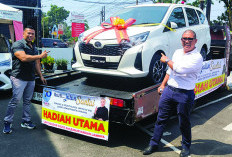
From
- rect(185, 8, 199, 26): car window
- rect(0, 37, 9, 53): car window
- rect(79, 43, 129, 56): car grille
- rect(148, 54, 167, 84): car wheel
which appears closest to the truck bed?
rect(148, 54, 167, 84): car wheel

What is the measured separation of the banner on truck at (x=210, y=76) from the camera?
5477 mm

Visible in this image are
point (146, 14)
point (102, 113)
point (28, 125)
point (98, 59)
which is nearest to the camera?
point (102, 113)

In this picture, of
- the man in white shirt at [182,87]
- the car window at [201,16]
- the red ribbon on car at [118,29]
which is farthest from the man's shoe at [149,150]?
the car window at [201,16]

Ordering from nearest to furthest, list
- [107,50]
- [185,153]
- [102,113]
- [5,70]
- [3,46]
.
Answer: [185,153] < [102,113] < [107,50] < [5,70] < [3,46]

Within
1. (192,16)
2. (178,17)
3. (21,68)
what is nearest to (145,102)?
(21,68)

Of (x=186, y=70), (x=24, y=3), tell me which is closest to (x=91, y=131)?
(x=186, y=70)

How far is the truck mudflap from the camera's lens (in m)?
3.53

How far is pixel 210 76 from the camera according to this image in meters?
6.09

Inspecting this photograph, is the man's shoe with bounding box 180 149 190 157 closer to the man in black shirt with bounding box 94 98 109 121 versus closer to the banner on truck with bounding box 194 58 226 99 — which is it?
the man in black shirt with bounding box 94 98 109 121

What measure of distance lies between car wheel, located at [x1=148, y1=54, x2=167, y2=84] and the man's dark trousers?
82 centimetres

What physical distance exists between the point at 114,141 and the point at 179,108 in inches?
52.2

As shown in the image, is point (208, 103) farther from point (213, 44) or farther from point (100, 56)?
point (100, 56)

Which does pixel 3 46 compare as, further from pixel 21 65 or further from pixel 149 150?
pixel 149 150

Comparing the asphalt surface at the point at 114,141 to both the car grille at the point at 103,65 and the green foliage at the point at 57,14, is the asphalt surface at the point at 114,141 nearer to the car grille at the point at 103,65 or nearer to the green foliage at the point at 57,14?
the car grille at the point at 103,65
